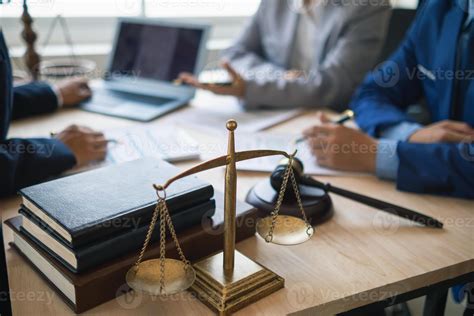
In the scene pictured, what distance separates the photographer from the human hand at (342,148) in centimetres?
130

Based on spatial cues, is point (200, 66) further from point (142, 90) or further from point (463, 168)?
point (463, 168)

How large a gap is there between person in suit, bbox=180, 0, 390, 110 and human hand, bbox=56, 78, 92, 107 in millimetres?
339

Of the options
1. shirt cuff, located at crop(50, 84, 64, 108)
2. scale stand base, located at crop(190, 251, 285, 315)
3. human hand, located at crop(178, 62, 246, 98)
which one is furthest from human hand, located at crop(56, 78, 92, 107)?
scale stand base, located at crop(190, 251, 285, 315)

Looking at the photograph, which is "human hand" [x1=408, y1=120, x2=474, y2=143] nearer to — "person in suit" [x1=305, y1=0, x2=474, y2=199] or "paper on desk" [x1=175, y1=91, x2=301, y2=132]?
"person in suit" [x1=305, y1=0, x2=474, y2=199]

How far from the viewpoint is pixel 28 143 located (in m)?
1.20

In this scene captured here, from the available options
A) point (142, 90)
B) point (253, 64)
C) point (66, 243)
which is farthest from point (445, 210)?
point (253, 64)

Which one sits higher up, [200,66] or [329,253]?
[200,66]

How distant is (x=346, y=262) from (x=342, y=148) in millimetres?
449

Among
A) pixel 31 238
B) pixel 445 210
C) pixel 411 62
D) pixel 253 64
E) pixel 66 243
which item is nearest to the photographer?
pixel 66 243

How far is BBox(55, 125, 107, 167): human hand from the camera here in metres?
1.29

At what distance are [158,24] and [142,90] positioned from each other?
0.24 meters

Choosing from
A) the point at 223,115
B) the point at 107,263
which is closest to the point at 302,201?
the point at 107,263

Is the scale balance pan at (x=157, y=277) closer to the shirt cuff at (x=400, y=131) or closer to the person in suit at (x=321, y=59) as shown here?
the shirt cuff at (x=400, y=131)

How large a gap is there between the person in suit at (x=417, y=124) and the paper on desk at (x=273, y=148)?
0.03 meters
